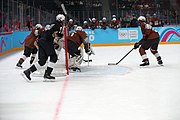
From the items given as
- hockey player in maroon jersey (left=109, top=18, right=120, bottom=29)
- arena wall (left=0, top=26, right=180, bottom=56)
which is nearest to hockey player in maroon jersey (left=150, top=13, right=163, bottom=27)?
arena wall (left=0, top=26, right=180, bottom=56)

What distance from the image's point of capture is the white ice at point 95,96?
306 centimetres

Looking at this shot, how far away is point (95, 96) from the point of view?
4.01m

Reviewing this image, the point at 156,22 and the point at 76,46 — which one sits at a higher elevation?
the point at 156,22

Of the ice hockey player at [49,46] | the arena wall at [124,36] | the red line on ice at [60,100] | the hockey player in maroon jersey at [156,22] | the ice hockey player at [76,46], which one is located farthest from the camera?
the hockey player in maroon jersey at [156,22]

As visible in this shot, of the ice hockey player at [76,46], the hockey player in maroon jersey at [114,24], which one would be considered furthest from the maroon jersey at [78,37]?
the hockey player in maroon jersey at [114,24]

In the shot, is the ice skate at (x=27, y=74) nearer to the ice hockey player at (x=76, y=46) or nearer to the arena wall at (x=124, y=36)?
the ice hockey player at (x=76, y=46)

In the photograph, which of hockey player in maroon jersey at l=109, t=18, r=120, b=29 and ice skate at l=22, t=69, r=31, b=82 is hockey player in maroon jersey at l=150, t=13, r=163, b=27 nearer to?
hockey player in maroon jersey at l=109, t=18, r=120, b=29

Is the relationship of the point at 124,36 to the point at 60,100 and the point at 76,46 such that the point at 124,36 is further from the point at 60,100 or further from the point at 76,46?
the point at 60,100

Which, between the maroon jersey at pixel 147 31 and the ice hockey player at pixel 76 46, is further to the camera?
the maroon jersey at pixel 147 31

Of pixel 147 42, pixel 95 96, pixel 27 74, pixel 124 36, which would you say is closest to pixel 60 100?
pixel 95 96

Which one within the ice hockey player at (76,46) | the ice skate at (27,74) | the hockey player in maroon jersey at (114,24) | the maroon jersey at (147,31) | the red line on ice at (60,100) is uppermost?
the hockey player in maroon jersey at (114,24)

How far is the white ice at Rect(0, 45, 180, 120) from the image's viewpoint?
306cm

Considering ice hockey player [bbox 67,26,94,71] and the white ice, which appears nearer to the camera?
the white ice

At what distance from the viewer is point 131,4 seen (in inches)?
690
